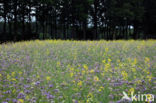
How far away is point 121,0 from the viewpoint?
118ft

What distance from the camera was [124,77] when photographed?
4855 mm

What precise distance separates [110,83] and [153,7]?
39.6 m

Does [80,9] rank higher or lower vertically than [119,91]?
higher

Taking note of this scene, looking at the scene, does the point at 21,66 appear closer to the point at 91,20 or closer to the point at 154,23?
the point at 91,20

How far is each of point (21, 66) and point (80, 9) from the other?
27169 millimetres

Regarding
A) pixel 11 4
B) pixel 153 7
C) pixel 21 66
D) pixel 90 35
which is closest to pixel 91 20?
pixel 90 35

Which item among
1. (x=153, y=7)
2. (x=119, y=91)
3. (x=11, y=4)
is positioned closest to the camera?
(x=119, y=91)

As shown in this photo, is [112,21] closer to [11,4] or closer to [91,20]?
[91,20]

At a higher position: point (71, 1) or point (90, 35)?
point (71, 1)

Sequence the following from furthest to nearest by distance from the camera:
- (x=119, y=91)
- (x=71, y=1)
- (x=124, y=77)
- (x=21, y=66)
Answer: (x=71, y=1), (x=21, y=66), (x=124, y=77), (x=119, y=91)

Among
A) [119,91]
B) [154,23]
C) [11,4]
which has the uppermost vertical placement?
[11,4]


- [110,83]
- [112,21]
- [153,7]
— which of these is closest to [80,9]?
[112,21]

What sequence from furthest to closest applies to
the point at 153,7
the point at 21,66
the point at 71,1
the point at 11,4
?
the point at 153,7 → the point at 71,1 → the point at 11,4 → the point at 21,66

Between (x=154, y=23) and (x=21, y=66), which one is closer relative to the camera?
(x=21, y=66)
